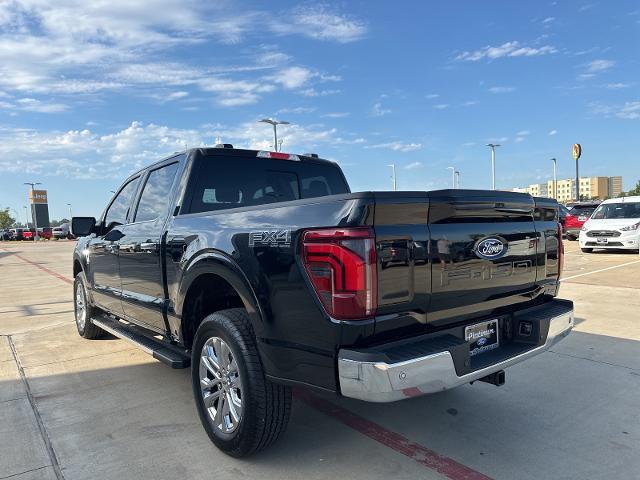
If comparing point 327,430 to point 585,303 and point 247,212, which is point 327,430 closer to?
point 247,212

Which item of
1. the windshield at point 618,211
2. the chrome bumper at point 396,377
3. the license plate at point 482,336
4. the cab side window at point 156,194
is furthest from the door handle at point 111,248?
the windshield at point 618,211

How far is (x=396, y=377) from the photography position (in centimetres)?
221

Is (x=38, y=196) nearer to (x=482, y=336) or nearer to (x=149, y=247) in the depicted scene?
(x=149, y=247)

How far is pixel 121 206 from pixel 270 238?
2944 millimetres

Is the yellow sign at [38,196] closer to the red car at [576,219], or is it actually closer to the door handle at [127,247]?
the red car at [576,219]

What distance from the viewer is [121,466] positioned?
2.87 meters

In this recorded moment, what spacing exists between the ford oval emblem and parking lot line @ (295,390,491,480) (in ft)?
3.92

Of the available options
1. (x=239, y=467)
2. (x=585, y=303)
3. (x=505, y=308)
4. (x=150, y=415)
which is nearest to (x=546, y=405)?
(x=505, y=308)

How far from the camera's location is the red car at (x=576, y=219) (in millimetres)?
19125

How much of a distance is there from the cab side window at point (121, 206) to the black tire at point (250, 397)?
231 cm

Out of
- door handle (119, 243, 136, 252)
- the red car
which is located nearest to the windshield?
the red car

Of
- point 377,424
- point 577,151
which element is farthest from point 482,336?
point 577,151

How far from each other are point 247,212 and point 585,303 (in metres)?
6.11

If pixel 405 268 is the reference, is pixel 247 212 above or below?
above
